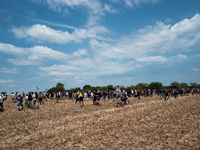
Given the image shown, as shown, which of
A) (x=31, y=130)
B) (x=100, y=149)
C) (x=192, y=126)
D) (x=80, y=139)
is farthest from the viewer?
(x=31, y=130)

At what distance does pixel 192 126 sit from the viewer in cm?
863

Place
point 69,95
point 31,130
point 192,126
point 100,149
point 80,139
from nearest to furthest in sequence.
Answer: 1. point 100,149
2. point 80,139
3. point 192,126
4. point 31,130
5. point 69,95

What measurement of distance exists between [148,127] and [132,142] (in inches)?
99.1

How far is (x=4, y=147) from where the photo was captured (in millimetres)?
7273

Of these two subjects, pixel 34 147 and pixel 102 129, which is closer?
pixel 34 147

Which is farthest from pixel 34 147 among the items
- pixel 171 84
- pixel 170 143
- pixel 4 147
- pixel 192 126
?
pixel 171 84

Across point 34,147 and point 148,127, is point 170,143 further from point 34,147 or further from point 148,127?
point 34,147

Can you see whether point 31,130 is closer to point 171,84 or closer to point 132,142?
point 132,142

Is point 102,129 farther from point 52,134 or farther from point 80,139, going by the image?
point 52,134

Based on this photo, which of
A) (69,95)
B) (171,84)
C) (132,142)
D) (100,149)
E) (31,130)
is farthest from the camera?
(171,84)

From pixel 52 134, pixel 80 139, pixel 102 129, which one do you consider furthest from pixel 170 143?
pixel 52 134

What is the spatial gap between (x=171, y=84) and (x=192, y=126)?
4636 inches

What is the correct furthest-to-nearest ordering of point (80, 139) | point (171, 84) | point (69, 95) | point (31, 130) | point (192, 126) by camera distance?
point (171, 84) → point (69, 95) → point (31, 130) → point (192, 126) → point (80, 139)

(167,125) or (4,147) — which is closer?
(4,147)
